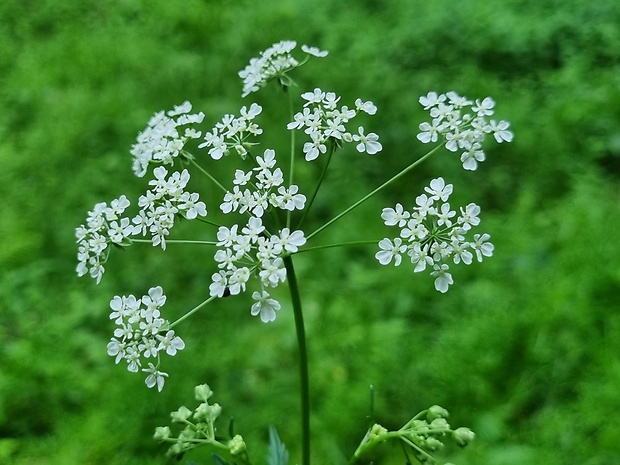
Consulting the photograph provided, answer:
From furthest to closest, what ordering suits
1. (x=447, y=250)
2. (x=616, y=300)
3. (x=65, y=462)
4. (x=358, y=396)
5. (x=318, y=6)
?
(x=318, y=6), (x=616, y=300), (x=358, y=396), (x=65, y=462), (x=447, y=250)

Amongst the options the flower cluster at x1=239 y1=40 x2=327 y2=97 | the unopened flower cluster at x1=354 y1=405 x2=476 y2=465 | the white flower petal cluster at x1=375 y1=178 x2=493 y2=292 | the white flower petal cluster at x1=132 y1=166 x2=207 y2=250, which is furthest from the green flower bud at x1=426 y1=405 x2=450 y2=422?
the flower cluster at x1=239 y1=40 x2=327 y2=97

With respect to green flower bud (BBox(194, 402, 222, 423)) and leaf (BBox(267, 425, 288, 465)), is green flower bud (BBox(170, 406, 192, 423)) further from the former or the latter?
leaf (BBox(267, 425, 288, 465))

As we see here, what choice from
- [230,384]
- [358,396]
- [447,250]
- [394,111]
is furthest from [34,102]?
[447,250]

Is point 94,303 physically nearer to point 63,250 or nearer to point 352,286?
point 63,250

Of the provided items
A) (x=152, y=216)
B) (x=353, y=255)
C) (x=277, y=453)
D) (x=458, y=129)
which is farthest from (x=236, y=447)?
(x=353, y=255)

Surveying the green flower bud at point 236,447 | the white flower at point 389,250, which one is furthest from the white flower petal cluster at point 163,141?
the green flower bud at point 236,447

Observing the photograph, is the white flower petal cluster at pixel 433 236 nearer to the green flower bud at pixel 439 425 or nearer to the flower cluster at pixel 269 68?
the green flower bud at pixel 439 425

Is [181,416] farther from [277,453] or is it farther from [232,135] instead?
[232,135]

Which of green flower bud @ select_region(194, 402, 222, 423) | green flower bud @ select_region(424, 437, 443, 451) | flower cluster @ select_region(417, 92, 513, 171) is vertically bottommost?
green flower bud @ select_region(424, 437, 443, 451)
